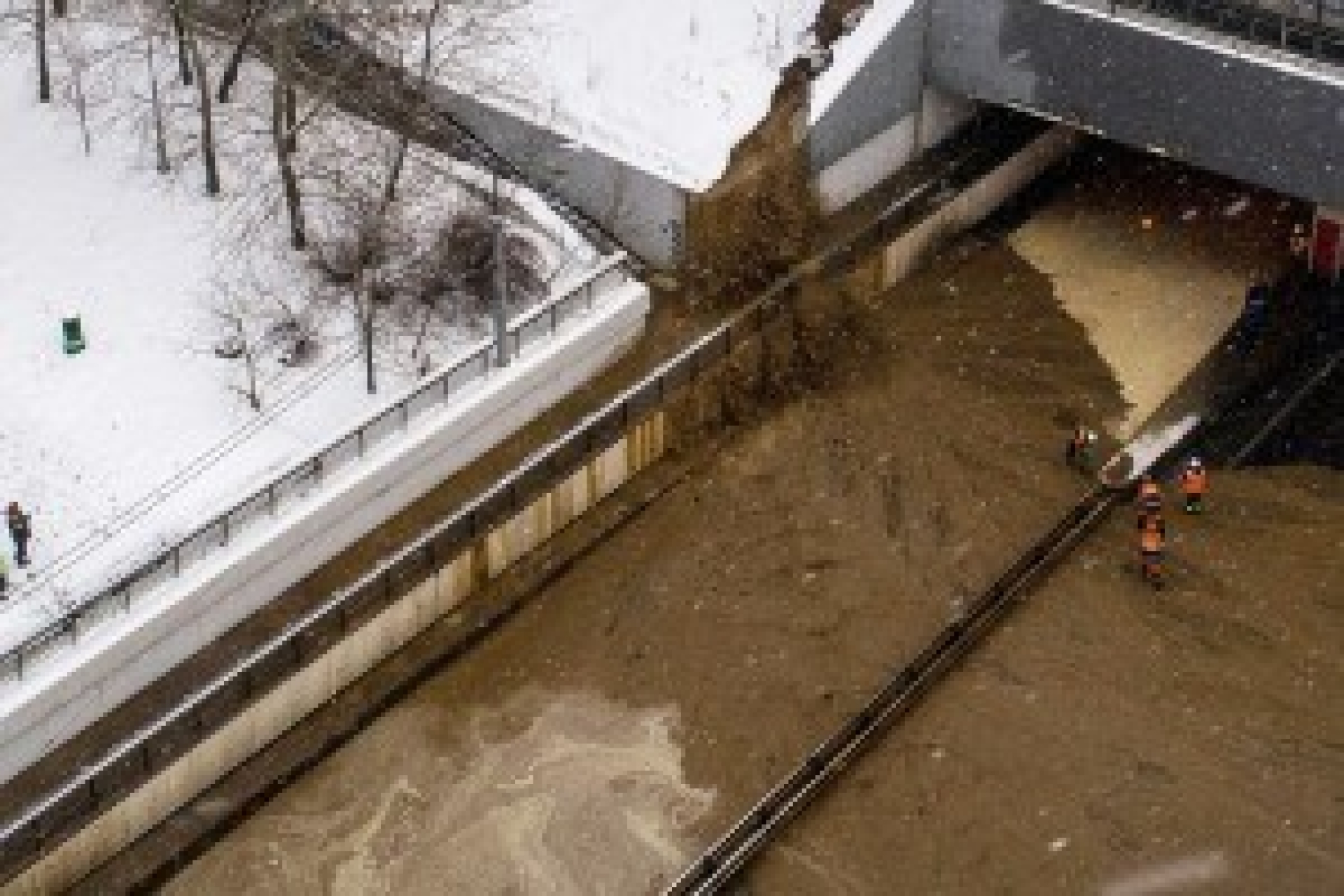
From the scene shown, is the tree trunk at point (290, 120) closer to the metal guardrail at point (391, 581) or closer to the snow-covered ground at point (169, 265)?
the snow-covered ground at point (169, 265)

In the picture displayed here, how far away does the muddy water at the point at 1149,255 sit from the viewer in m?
34.6

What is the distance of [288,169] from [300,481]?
20.7 feet

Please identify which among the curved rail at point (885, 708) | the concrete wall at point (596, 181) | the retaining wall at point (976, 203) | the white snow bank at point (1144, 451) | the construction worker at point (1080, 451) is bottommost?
the curved rail at point (885, 708)

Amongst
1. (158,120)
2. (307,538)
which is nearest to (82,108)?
(158,120)

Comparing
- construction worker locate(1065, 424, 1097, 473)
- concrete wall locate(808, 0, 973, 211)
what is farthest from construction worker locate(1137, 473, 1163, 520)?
concrete wall locate(808, 0, 973, 211)

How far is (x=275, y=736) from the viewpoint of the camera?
27.1m

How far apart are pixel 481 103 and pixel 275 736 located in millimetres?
12303

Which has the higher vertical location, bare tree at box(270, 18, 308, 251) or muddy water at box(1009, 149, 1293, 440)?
bare tree at box(270, 18, 308, 251)

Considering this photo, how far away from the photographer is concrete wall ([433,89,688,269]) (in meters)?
33.6

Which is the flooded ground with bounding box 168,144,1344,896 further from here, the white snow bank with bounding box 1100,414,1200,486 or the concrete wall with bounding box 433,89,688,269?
the concrete wall with bounding box 433,89,688,269

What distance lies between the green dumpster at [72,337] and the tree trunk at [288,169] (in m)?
3.68

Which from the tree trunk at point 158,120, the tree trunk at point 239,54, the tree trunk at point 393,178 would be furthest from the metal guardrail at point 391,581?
the tree trunk at point 158,120

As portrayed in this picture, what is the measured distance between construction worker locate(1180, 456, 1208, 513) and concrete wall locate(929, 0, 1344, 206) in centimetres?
541

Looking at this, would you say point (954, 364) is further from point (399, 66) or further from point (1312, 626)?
point (399, 66)
